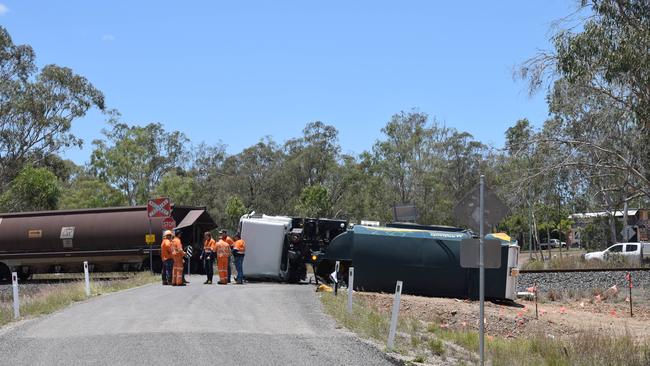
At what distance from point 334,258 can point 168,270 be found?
498 centimetres

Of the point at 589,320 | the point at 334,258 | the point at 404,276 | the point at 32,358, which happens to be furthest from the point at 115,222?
the point at 32,358

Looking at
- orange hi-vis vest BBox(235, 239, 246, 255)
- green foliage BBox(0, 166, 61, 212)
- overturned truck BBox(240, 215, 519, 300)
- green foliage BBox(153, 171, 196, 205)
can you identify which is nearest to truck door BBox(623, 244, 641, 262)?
overturned truck BBox(240, 215, 519, 300)

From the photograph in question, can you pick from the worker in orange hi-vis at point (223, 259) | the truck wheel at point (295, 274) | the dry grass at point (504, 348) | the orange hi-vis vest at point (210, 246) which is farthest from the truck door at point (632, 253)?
the dry grass at point (504, 348)

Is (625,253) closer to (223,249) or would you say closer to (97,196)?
(223,249)

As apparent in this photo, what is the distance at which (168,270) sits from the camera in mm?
23406

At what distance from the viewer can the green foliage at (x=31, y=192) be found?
5622 cm

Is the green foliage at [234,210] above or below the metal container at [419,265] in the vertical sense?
above

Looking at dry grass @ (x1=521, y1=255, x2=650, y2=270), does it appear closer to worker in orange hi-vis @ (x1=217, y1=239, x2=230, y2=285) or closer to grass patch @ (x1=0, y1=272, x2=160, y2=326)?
worker in orange hi-vis @ (x1=217, y1=239, x2=230, y2=285)

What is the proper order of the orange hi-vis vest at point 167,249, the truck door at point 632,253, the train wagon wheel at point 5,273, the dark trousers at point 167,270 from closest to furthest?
the orange hi-vis vest at point 167,249 → the dark trousers at point 167,270 → the train wagon wheel at point 5,273 → the truck door at point 632,253

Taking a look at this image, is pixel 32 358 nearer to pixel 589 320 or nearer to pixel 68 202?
pixel 589 320

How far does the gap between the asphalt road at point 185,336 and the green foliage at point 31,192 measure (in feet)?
136

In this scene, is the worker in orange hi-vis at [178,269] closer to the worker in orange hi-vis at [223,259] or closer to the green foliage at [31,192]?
the worker in orange hi-vis at [223,259]

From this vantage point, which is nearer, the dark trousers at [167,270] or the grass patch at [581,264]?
the dark trousers at [167,270]

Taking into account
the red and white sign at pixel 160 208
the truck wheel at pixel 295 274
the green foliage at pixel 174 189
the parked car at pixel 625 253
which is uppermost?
the green foliage at pixel 174 189
